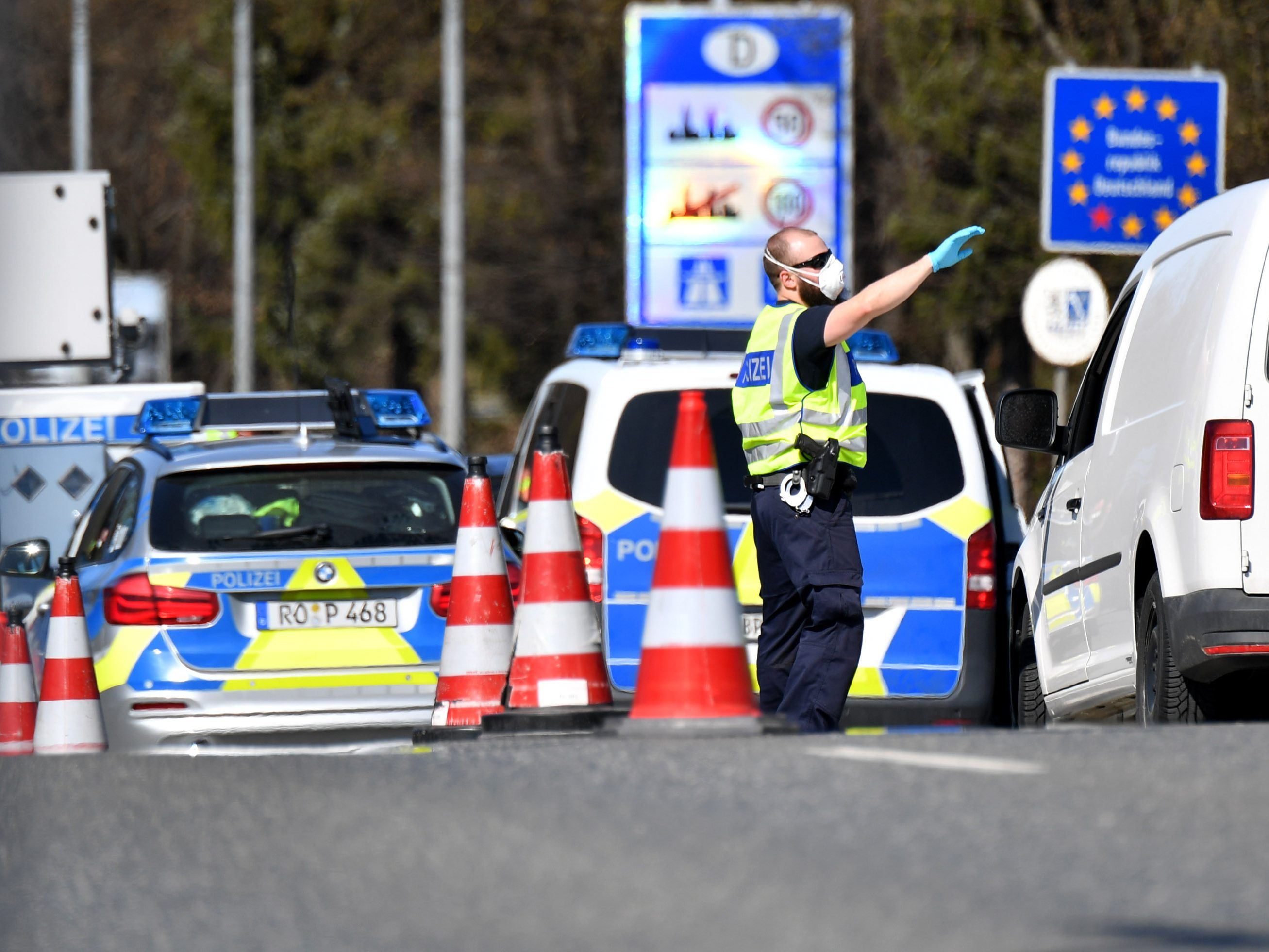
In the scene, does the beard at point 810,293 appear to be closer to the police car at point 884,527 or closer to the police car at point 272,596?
the police car at point 884,527

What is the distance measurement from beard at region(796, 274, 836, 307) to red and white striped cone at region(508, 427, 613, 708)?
40.7 inches

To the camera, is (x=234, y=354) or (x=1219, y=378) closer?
(x=1219, y=378)

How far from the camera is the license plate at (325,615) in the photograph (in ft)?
28.9

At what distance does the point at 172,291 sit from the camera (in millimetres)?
43188

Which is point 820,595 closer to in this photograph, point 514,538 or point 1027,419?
point 1027,419

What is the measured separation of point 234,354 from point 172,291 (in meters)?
13.0

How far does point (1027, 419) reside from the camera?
8.26m

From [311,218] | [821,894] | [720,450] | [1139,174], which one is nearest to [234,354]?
[311,218]

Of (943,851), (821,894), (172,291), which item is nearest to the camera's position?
(821,894)

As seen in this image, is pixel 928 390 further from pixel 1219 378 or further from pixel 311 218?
pixel 311 218

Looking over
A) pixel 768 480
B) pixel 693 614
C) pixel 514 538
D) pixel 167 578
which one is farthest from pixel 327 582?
pixel 693 614

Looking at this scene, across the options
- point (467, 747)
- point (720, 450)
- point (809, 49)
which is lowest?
point (467, 747)

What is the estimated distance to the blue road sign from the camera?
46.1ft

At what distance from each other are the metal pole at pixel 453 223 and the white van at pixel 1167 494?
60.9 ft
